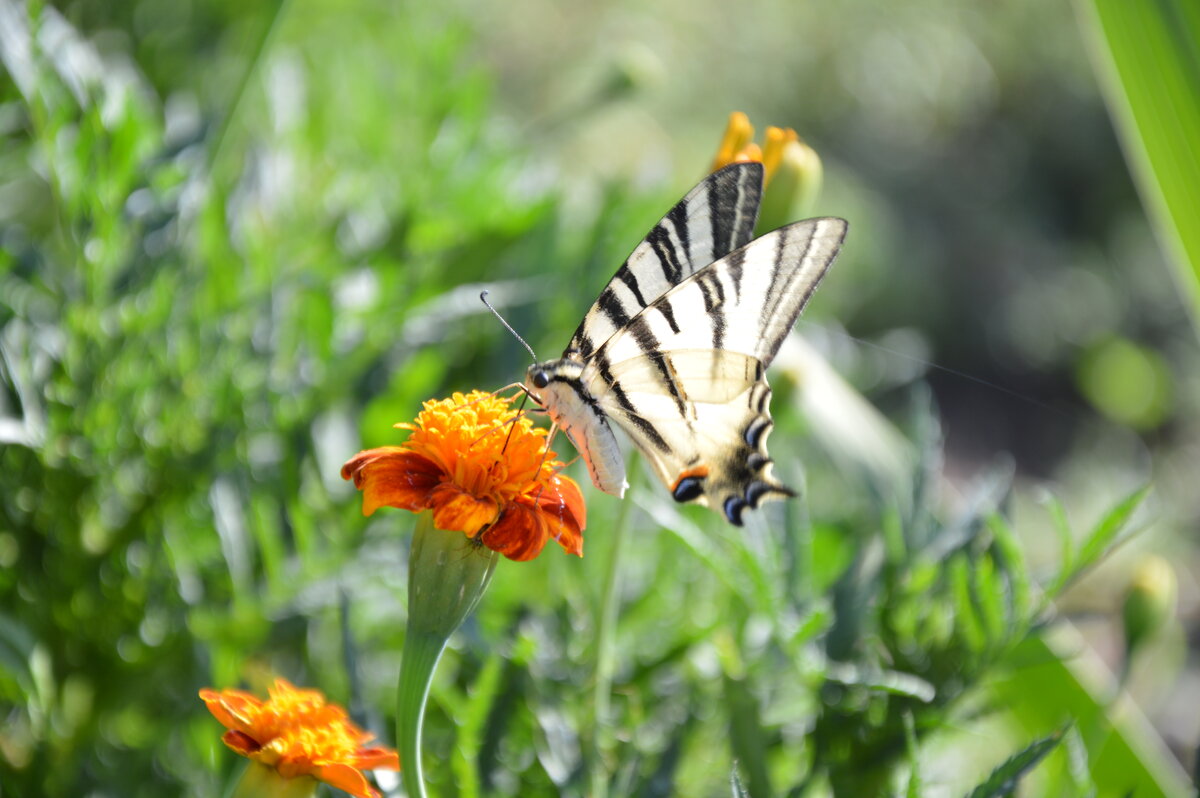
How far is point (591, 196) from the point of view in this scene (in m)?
1.50

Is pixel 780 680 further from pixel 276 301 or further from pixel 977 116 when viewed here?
pixel 977 116

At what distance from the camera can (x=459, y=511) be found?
1.71 feet

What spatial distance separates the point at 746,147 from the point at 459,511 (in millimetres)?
292

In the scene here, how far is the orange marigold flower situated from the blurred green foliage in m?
0.10

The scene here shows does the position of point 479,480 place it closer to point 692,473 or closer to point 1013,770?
Answer: point 692,473

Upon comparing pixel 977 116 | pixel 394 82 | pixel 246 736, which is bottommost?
pixel 977 116

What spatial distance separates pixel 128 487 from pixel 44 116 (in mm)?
282

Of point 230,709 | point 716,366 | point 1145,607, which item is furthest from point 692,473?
point 1145,607

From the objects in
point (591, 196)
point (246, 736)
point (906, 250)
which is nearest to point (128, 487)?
point (246, 736)

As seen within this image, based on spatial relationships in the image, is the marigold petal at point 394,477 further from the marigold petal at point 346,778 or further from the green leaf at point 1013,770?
the green leaf at point 1013,770

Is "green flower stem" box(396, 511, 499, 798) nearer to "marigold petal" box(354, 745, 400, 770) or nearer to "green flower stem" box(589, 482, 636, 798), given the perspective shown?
"marigold petal" box(354, 745, 400, 770)

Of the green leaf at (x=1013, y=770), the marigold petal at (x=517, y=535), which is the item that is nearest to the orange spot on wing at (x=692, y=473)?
the marigold petal at (x=517, y=535)

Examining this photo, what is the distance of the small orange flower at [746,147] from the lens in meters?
0.65

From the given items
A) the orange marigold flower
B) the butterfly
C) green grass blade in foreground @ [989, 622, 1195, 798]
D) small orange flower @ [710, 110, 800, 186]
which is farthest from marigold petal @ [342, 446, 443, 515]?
green grass blade in foreground @ [989, 622, 1195, 798]
